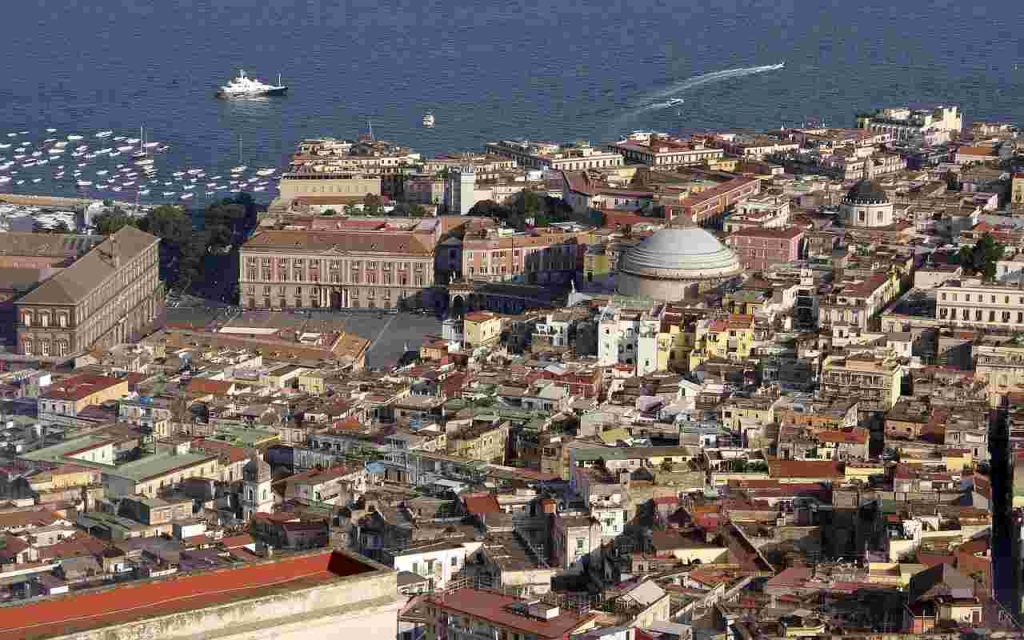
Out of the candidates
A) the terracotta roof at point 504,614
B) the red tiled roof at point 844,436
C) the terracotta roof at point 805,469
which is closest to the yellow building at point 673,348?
the red tiled roof at point 844,436

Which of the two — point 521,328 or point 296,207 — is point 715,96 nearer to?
point 296,207

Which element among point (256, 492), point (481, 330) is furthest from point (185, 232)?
point (256, 492)

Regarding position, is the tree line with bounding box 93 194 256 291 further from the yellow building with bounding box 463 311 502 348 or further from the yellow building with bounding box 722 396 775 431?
the yellow building with bounding box 722 396 775 431

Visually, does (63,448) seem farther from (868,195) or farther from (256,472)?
(868,195)

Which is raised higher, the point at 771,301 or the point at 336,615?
the point at 336,615

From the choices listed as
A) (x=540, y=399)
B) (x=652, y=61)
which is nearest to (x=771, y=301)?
(x=540, y=399)
